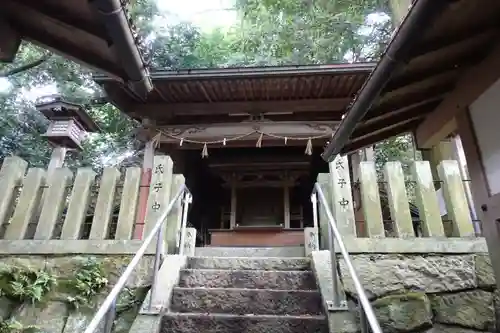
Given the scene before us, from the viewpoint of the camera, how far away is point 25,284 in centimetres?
381

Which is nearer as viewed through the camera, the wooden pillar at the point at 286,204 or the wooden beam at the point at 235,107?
the wooden beam at the point at 235,107

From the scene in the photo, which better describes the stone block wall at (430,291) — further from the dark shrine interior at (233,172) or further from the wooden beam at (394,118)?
the dark shrine interior at (233,172)

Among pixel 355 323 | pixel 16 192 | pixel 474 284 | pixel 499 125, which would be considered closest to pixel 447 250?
pixel 474 284

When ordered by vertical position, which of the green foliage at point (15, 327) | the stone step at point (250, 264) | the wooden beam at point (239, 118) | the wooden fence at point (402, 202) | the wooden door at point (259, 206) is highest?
the wooden beam at point (239, 118)

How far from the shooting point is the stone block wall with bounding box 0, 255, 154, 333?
3.65 m

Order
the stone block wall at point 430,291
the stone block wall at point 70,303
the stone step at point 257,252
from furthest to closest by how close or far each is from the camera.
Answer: the stone step at point 257,252
the stone block wall at point 70,303
the stone block wall at point 430,291

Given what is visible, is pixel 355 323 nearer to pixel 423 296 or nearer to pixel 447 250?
pixel 423 296

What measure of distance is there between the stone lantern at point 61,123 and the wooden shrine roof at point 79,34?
3.99m

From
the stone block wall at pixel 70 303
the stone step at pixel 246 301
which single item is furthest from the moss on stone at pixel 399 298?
the stone block wall at pixel 70 303

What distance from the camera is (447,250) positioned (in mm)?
3840

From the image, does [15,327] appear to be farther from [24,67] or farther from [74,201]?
[24,67]

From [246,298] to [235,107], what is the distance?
4900 mm

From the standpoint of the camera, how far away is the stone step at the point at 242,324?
10.5 feet

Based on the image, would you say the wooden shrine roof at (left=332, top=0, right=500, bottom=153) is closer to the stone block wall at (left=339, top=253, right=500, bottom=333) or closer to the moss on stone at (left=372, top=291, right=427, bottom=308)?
the stone block wall at (left=339, top=253, right=500, bottom=333)
